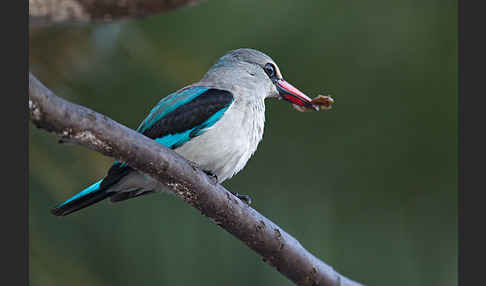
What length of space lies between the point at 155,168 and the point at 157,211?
2.10 meters

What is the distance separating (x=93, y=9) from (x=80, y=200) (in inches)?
43.2

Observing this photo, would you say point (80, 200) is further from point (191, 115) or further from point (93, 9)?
point (93, 9)

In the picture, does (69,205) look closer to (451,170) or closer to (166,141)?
(166,141)

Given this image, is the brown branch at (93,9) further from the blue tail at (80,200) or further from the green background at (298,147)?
the blue tail at (80,200)

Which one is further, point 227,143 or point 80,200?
point 227,143

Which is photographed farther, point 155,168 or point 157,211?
point 157,211

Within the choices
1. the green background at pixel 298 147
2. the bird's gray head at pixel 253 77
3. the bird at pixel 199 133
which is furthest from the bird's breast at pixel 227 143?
the green background at pixel 298 147

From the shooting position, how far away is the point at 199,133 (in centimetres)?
247

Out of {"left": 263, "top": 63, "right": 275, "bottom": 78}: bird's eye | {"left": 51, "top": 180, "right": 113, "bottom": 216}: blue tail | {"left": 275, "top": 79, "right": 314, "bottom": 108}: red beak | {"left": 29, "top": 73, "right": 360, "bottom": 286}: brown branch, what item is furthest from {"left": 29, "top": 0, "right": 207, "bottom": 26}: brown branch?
{"left": 29, "top": 73, "right": 360, "bottom": 286}: brown branch

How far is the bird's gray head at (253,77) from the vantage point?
2.80 m

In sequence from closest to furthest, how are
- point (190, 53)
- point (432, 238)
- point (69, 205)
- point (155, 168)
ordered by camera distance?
point (155, 168), point (69, 205), point (432, 238), point (190, 53)

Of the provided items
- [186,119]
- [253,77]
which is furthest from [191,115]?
[253,77]

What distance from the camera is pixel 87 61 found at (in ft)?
12.5

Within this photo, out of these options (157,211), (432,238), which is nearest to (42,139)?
(157,211)
